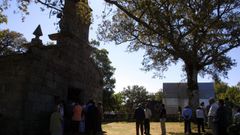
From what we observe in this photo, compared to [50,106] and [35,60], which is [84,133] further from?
[35,60]

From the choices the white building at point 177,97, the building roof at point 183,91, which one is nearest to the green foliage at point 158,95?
the building roof at point 183,91

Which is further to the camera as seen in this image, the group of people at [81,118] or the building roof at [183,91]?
the building roof at [183,91]

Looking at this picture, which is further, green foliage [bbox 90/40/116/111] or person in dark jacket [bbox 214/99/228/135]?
green foliage [bbox 90/40/116/111]

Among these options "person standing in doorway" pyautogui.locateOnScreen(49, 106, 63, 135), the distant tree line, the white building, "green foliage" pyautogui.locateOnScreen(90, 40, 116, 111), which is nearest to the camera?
"person standing in doorway" pyautogui.locateOnScreen(49, 106, 63, 135)

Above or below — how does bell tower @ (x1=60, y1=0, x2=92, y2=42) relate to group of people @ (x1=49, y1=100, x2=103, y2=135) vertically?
above

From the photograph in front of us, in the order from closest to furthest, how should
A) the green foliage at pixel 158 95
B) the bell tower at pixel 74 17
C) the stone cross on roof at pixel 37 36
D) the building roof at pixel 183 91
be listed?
the stone cross on roof at pixel 37 36
the bell tower at pixel 74 17
the building roof at pixel 183 91
the green foliage at pixel 158 95

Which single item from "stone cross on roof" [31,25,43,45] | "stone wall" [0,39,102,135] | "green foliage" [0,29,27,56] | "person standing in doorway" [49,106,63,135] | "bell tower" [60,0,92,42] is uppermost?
"green foliage" [0,29,27,56]

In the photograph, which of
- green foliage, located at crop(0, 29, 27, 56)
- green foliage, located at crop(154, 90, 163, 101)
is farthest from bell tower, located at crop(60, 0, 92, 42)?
green foliage, located at crop(154, 90, 163, 101)

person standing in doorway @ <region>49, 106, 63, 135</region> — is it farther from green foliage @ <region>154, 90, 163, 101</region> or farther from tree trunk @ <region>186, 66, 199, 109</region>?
green foliage @ <region>154, 90, 163, 101</region>

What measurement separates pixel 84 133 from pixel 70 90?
381 cm

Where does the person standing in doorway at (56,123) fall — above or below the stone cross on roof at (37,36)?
below

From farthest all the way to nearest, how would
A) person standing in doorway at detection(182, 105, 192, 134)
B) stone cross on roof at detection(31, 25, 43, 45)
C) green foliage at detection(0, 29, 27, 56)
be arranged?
1. green foliage at detection(0, 29, 27, 56)
2. person standing in doorway at detection(182, 105, 192, 134)
3. stone cross on roof at detection(31, 25, 43, 45)

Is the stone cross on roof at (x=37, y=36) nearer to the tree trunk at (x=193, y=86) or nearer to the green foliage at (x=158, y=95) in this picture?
the tree trunk at (x=193, y=86)

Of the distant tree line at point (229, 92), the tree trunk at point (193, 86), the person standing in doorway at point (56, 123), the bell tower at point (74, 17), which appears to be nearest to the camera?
the person standing in doorway at point (56, 123)
